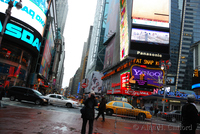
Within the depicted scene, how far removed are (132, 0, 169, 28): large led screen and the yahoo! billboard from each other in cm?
1048

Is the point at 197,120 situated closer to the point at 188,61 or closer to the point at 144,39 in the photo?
the point at 144,39

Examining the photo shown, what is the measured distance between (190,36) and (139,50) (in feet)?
270

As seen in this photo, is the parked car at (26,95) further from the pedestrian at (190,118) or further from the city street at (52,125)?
the pedestrian at (190,118)

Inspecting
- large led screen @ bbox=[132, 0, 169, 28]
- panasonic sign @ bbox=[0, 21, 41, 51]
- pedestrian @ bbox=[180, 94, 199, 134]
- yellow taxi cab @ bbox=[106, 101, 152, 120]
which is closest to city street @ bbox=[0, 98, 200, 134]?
yellow taxi cab @ bbox=[106, 101, 152, 120]

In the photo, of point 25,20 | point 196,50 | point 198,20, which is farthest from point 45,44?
point 198,20

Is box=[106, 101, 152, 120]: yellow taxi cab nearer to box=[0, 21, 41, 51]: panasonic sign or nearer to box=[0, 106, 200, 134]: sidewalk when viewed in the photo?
box=[0, 106, 200, 134]: sidewalk

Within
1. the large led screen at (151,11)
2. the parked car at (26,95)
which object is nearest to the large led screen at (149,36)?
the large led screen at (151,11)

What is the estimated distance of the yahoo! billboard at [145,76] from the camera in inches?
1363

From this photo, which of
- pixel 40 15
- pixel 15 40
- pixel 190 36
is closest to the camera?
pixel 15 40

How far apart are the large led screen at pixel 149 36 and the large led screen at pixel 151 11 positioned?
291 centimetres

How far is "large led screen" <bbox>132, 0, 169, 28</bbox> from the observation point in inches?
1387

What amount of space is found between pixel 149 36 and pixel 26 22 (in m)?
24.7

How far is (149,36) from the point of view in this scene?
33125mm

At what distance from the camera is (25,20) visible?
3102 cm
